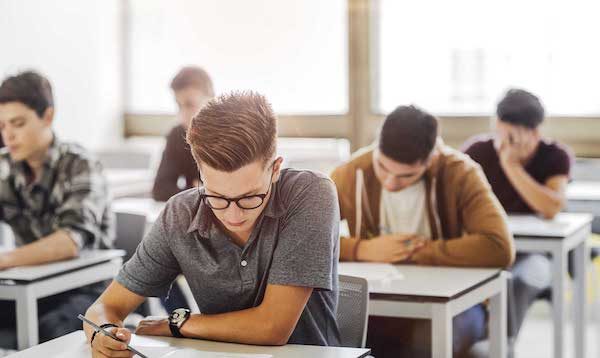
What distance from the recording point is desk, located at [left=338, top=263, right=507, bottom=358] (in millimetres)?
2482

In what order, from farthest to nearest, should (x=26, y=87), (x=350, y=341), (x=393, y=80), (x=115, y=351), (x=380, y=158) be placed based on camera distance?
(x=393, y=80)
(x=26, y=87)
(x=380, y=158)
(x=350, y=341)
(x=115, y=351)

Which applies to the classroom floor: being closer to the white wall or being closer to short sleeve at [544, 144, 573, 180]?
short sleeve at [544, 144, 573, 180]

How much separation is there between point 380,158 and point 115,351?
132cm

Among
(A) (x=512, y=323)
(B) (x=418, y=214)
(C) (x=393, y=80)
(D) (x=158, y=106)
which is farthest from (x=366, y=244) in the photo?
(D) (x=158, y=106)

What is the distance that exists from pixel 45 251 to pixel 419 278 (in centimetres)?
122

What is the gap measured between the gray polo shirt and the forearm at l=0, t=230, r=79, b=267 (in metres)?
0.93

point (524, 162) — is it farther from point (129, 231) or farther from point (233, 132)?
point (233, 132)

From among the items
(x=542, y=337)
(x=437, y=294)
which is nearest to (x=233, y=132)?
(x=437, y=294)

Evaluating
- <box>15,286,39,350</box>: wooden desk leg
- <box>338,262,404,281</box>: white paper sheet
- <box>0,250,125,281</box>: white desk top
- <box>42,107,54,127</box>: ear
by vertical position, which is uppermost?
<box>42,107,54,127</box>: ear

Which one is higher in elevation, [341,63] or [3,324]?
[341,63]

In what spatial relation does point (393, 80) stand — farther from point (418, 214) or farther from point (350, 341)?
point (350, 341)

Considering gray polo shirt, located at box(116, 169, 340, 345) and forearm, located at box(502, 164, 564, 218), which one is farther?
forearm, located at box(502, 164, 564, 218)

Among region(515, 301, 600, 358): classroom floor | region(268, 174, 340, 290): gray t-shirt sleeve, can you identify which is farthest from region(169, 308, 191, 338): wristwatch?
region(515, 301, 600, 358): classroom floor

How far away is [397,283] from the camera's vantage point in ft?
8.74
